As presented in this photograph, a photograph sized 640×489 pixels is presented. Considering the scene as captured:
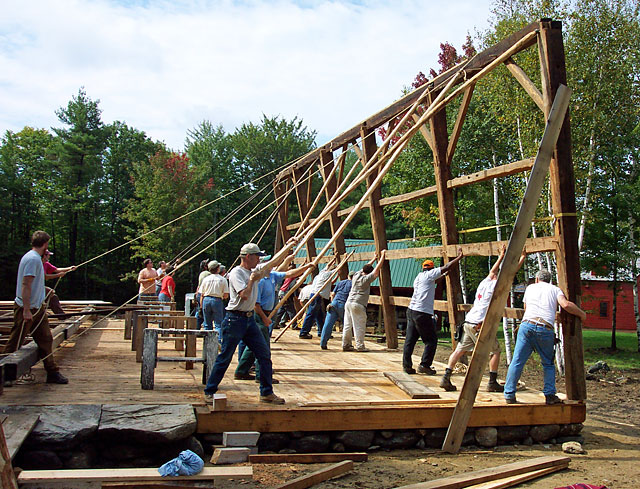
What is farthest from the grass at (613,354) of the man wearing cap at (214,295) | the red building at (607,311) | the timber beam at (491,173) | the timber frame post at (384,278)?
the red building at (607,311)

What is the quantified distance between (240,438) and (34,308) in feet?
8.86

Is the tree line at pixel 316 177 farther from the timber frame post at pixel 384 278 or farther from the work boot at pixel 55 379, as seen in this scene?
the work boot at pixel 55 379

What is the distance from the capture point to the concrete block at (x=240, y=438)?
6039 millimetres

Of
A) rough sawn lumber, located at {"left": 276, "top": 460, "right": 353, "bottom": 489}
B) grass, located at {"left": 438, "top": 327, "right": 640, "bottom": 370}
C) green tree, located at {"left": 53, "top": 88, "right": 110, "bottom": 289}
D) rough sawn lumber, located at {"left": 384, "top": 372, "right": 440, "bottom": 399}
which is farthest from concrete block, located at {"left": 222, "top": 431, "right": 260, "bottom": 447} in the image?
green tree, located at {"left": 53, "top": 88, "right": 110, "bottom": 289}

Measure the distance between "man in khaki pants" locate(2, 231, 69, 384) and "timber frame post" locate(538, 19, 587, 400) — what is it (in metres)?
5.95

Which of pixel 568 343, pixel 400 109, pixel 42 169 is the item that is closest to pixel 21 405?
pixel 568 343

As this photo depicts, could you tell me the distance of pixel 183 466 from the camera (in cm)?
502

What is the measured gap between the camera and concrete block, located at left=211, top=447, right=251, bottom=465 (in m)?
5.76

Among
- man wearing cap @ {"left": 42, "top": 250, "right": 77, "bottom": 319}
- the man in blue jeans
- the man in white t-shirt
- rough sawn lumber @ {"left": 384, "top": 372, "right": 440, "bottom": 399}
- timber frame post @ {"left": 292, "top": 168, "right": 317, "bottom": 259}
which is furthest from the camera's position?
timber frame post @ {"left": 292, "top": 168, "right": 317, "bottom": 259}

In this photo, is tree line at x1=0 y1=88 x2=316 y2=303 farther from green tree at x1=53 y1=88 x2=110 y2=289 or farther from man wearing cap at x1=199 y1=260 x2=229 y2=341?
man wearing cap at x1=199 y1=260 x2=229 y2=341

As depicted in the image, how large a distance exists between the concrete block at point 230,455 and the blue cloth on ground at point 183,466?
61cm

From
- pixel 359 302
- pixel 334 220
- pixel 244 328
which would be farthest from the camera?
pixel 334 220

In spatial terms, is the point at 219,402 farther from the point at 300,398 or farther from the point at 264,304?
the point at 264,304

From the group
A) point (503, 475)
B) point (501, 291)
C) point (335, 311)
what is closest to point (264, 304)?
point (501, 291)
